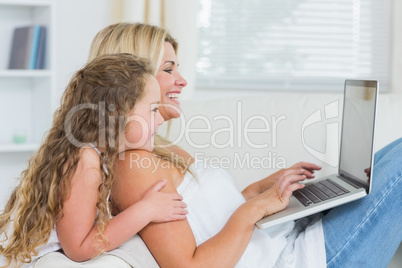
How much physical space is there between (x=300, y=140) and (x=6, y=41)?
5.79ft

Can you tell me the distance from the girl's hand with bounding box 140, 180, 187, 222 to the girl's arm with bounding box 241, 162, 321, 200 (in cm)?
44

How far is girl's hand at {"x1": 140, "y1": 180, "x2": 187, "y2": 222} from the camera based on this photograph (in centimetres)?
118

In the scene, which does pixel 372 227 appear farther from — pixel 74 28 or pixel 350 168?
pixel 74 28

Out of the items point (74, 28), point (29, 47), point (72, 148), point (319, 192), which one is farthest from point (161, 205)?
point (74, 28)

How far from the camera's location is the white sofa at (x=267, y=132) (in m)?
1.97

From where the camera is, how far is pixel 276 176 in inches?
66.5

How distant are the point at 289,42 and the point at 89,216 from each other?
2341 millimetres

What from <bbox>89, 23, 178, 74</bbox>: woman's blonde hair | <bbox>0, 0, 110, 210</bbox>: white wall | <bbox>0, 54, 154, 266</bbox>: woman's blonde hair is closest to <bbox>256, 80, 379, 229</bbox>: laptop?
<bbox>0, 54, 154, 266</bbox>: woman's blonde hair

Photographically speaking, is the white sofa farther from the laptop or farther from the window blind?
the window blind

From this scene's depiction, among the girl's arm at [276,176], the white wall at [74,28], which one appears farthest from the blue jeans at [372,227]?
the white wall at [74,28]

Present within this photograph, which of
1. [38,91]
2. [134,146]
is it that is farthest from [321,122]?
[38,91]

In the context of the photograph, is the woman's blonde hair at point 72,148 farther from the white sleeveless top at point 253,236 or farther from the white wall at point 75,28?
the white wall at point 75,28

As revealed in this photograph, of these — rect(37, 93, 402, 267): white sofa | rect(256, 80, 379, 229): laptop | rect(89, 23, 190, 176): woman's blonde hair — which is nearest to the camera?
rect(256, 80, 379, 229): laptop

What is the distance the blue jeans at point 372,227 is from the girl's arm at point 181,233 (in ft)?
0.59
